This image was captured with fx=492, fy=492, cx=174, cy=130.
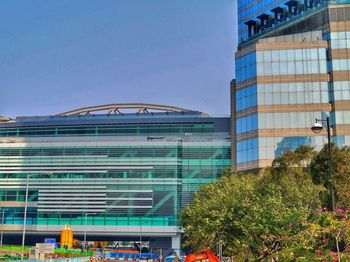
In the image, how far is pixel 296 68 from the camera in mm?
77000

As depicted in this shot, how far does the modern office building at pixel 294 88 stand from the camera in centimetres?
7469

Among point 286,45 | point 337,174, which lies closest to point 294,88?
point 286,45

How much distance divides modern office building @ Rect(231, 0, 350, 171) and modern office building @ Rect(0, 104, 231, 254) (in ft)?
59.9

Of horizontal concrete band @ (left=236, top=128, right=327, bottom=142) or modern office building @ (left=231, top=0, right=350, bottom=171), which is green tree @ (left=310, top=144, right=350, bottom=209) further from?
modern office building @ (left=231, top=0, right=350, bottom=171)

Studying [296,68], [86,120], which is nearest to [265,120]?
[296,68]

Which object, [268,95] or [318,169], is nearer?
[318,169]

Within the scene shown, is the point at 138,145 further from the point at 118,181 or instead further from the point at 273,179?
the point at 273,179

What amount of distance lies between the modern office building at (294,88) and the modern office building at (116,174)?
18.3 m

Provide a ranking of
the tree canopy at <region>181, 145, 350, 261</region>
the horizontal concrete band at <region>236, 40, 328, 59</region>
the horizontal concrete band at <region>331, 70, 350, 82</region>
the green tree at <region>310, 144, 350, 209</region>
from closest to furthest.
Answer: the tree canopy at <region>181, 145, 350, 261</region> → the green tree at <region>310, 144, 350, 209</region> → the horizontal concrete band at <region>331, 70, 350, 82</region> → the horizontal concrete band at <region>236, 40, 328, 59</region>

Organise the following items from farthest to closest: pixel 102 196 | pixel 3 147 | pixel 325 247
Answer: pixel 3 147 → pixel 102 196 → pixel 325 247

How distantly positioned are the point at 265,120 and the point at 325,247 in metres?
53.8

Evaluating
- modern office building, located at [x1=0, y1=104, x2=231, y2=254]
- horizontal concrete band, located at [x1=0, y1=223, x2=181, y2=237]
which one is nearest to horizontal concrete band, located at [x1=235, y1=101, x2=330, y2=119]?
modern office building, located at [x1=0, y1=104, x2=231, y2=254]

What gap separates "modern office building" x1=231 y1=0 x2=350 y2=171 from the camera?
7469cm

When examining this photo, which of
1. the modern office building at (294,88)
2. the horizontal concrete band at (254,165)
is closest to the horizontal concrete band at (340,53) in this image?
the modern office building at (294,88)
